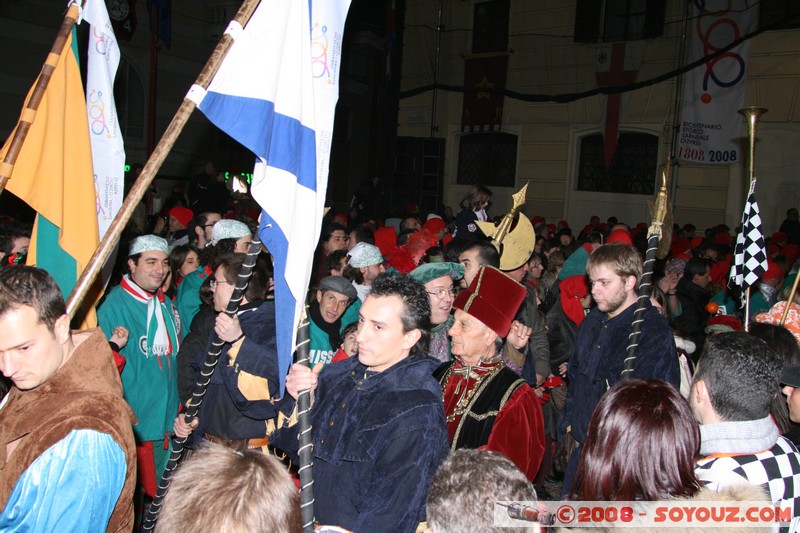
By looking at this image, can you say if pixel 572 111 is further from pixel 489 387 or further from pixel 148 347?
pixel 489 387

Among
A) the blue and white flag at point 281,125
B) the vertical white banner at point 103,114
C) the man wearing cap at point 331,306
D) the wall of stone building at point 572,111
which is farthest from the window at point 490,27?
the blue and white flag at point 281,125

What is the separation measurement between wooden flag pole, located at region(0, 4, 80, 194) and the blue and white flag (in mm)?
964

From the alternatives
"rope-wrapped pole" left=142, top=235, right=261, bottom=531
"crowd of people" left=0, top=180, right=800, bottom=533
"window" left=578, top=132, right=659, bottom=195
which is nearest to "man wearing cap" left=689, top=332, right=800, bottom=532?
"crowd of people" left=0, top=180, right=800, bottom=533

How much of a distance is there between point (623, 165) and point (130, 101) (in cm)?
1283

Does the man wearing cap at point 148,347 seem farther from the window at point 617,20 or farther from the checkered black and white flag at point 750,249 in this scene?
the window at point 617,20

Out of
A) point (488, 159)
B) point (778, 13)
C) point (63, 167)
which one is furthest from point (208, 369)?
point (488, 159)

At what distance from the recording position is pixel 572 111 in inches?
739

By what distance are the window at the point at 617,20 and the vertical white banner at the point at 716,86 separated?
1.29 meters

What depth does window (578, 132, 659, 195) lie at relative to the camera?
1772 cm

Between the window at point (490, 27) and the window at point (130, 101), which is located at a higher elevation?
the window at point (490, 27)

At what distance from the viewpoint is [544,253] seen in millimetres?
9586

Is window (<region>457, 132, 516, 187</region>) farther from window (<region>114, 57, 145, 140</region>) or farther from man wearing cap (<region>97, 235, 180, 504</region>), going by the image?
man wearing cap (<region>97, 235, 180, 504</region>)

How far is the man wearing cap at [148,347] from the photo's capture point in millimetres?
4430

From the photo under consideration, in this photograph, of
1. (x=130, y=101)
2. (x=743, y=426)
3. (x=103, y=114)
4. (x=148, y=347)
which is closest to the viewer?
(x=743, y=426)
